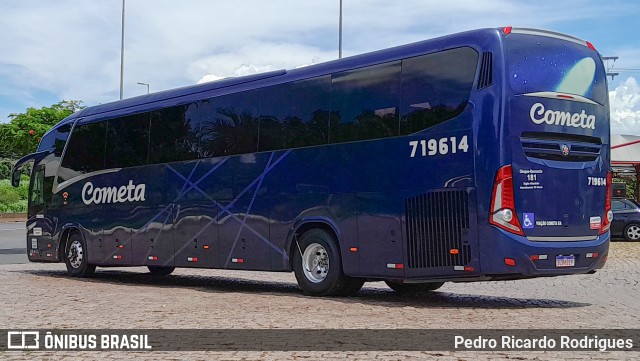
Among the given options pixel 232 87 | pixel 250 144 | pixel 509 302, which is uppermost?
pixel 232 87

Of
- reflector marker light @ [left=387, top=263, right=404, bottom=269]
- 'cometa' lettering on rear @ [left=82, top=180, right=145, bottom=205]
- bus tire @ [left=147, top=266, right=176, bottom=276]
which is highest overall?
'cometa' lettering on rear @ [left=82, top=180, right=145, bottom=205]

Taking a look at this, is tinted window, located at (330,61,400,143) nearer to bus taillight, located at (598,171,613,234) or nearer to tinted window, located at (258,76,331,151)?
tinted window, located at (258,76,331,151)

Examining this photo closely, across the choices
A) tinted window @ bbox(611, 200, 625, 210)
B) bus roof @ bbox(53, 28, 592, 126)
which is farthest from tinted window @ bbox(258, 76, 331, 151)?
tinted window @ bbox(611, 200, 625, 210)

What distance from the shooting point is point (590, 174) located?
42.5 ft

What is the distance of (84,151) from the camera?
20375 mm

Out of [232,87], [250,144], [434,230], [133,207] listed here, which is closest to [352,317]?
[434,230]

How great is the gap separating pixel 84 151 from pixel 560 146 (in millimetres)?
11467

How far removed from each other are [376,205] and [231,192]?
11.6 ft

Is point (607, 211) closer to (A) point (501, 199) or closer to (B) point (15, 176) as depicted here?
(A) point (501, 199)

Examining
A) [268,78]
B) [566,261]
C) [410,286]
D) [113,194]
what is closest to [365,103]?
[268,78]

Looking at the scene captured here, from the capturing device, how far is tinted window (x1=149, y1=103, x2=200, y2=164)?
17219 millimetres

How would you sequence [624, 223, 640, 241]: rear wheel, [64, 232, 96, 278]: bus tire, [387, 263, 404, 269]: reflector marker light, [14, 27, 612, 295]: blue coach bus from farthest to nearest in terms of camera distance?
[624, 223, 640, 241]: rear wheel
[64, 232, 96, 278]: bus tire
[387, 263, 404, 269]: reflector marker light
[14, 27, 612, 295]: blue coach bus

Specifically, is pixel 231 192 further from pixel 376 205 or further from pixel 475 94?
pixel 475 94

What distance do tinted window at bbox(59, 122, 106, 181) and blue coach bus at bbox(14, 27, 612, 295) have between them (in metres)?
2.16
